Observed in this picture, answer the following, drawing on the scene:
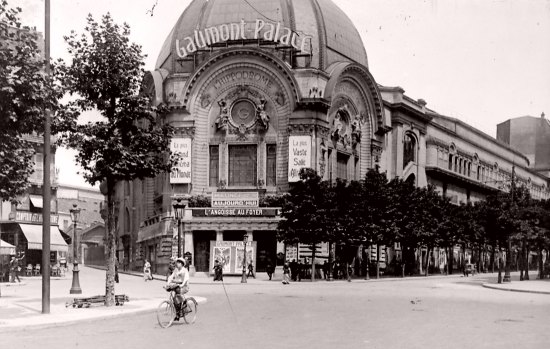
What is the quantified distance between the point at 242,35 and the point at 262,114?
647 cm

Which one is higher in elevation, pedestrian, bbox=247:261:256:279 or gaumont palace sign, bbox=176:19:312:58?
gaumont palace sign, bbox=176:19:312:58

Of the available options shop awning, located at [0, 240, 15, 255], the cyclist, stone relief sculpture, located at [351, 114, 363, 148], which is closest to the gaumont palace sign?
stone relief sculpture, located at [351, 114, 363, 148]

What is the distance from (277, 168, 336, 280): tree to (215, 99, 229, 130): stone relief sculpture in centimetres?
1405

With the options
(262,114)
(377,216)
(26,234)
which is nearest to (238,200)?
(262,114)

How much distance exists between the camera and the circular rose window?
60.8 meters

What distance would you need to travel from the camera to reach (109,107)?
23969 millimetres

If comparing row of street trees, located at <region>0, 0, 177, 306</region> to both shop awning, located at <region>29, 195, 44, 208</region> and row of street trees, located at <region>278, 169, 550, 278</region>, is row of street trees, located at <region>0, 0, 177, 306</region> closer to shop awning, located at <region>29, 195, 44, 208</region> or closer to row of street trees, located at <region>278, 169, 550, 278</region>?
row of street trees, located at <region>278, 169, 550, 278</region>

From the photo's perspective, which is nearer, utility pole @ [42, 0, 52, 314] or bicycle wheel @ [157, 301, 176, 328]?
bicycle wheel @ [157, 301, 176, 328]

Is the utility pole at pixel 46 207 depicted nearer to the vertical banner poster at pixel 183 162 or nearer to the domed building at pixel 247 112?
the domed building at pixel 247 112

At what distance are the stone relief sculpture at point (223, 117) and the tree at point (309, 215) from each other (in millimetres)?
14047

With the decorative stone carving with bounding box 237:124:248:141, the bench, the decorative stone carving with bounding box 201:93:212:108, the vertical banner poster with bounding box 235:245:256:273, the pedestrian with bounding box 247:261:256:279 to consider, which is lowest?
the pedestrian with bounding box 247:261:256:279

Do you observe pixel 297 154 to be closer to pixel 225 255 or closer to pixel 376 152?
pixel 225 255

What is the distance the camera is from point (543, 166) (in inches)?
5143

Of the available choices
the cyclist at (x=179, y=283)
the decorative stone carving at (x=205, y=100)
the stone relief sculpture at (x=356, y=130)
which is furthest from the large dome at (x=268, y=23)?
the cyclist at (x=179, y=283)
